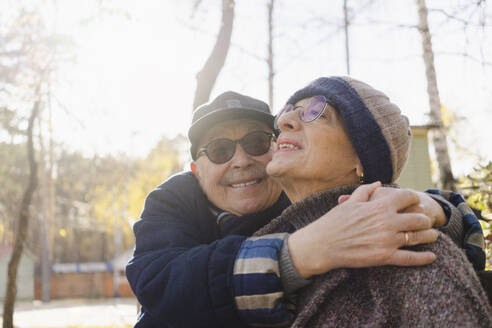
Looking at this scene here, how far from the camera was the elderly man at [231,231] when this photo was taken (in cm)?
140

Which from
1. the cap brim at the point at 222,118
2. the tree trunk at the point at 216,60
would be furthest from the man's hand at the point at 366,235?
the tree trunk at the point at 216,60

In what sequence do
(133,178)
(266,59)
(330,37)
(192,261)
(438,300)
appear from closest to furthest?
(438,300), (192,261), (330,37), (266,59), (133,178)

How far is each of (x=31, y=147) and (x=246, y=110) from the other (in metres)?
10.3

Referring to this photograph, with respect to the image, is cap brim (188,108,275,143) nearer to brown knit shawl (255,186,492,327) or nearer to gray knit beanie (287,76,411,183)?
gray knit beanie (287,76,411,183)

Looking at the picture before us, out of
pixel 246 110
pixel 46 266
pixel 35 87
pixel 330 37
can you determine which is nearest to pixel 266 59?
pixel 330 37

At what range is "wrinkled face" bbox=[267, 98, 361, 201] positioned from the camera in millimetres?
1742

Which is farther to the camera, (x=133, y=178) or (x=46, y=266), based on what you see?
(x=133, y=178)

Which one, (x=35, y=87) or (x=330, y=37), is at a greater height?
(x=330, y=37)

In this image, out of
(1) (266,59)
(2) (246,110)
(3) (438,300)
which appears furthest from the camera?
(1) (266,59)

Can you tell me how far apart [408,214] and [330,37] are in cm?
1002

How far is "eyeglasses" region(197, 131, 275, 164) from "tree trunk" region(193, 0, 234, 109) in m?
3.36

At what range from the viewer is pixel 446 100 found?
94.0 feet

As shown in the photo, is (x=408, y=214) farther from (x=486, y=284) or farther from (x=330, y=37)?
(x=330, y=37)

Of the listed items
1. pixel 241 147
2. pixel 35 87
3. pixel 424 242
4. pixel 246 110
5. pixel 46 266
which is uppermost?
pixel 35 87
